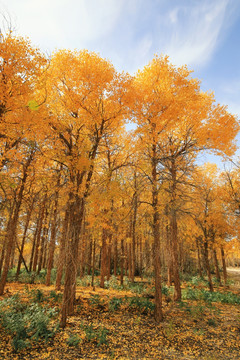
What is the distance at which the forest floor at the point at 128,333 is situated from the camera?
4.56 meters

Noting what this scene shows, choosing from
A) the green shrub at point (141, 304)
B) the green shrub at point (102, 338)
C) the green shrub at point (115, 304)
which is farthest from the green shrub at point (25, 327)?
the green shrub at point (141, 304)

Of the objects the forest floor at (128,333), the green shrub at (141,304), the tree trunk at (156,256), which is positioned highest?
the tree trunk at (156,256)

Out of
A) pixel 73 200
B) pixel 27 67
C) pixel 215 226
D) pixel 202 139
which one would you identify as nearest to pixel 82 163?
pixel 73 200

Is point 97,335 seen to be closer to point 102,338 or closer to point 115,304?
point 102,338

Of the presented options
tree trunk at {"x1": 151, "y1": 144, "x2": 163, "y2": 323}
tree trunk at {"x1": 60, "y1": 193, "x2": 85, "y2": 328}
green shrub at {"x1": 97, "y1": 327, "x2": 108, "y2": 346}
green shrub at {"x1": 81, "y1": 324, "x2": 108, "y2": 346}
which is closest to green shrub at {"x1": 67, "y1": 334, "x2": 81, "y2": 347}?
green shrub at {"x1": 81, "y1": 324, "x2": 108, "y2": 346}

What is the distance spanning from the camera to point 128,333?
562cm

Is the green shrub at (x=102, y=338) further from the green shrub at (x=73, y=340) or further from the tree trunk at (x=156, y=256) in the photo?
the tree trunk at (x=156, y=256)

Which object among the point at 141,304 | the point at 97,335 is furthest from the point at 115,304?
the point at 97,335

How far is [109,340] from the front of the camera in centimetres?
515

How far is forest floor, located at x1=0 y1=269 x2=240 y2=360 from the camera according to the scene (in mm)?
4562

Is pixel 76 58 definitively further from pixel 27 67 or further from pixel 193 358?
pixel 193 358

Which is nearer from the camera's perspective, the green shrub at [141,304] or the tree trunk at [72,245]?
the tree trunk at [72,245]

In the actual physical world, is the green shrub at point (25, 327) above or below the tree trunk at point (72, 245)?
below

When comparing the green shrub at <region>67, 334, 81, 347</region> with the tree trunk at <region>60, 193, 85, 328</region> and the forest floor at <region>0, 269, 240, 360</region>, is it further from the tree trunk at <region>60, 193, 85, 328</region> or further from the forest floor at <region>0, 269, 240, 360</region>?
the tree trunk at <region>60, 193, 85, 328</region>
